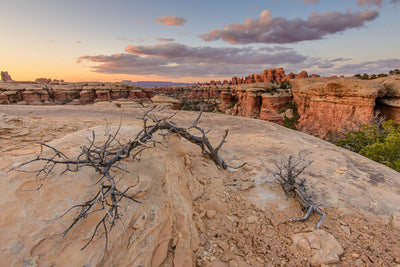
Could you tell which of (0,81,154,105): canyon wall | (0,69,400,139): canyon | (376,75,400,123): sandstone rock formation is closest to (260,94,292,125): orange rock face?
(0,69,400,139): canyon

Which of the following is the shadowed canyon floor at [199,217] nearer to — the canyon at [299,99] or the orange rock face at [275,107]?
the canyon at [299,99]

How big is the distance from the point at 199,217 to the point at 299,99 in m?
33.3

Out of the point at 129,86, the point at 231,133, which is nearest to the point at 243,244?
the point at 231,133

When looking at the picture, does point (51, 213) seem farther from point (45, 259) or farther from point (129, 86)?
point (129, 86)

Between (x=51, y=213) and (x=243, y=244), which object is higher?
(x=51, y=213)

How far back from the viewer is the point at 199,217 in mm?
2988

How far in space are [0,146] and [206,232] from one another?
221 inches

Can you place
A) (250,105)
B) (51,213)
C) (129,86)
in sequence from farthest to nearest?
(129,86), (250,105), (51,213)

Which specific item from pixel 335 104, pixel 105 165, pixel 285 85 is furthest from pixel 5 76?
pixel 335 104

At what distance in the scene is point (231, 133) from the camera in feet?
26.6

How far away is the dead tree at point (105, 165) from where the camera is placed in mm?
1706

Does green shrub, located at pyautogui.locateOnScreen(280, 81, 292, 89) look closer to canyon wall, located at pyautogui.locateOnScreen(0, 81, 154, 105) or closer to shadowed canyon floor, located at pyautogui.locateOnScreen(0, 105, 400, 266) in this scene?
canyon wall, located at pyautogui.locateOnScreen(0, 81, 154, 105)

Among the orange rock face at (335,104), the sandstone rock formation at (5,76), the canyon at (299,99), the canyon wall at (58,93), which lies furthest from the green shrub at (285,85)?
the sandstone rock formation at (5,76)

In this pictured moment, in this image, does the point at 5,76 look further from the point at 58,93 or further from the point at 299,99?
the point at 299,99
